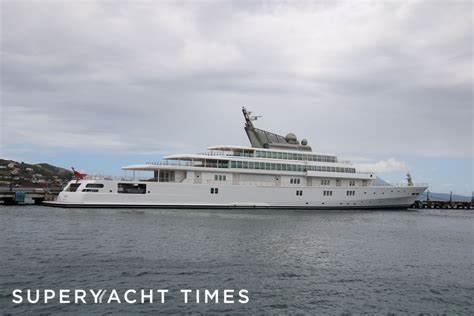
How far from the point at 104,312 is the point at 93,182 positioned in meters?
32.2

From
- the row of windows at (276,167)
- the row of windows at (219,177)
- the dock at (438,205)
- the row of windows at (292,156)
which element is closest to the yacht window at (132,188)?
the row of windows at (219,177)

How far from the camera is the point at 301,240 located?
2734 centimetres

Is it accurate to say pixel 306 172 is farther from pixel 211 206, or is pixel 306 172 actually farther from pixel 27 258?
pixel 27 258

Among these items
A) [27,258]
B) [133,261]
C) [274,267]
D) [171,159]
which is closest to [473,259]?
[274,267]

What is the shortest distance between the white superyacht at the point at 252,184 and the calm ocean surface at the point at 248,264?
11107mm

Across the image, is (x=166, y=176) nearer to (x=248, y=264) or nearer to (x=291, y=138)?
(x=291, y=138)

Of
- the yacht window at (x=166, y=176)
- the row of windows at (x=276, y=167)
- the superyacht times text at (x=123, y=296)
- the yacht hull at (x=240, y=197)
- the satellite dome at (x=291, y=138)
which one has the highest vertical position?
the satellite dome at (x=291, y=138)

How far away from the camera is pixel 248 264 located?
20.2 metres

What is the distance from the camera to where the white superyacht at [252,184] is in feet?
147

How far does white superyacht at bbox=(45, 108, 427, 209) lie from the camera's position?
147 feet

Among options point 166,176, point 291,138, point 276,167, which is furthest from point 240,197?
point 291,138

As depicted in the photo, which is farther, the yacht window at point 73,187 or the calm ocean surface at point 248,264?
the yacht window at point 73,187

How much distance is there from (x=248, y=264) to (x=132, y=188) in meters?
28.0

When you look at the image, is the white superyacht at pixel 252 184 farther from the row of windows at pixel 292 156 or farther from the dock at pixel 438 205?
the dock at pixel 438 205
